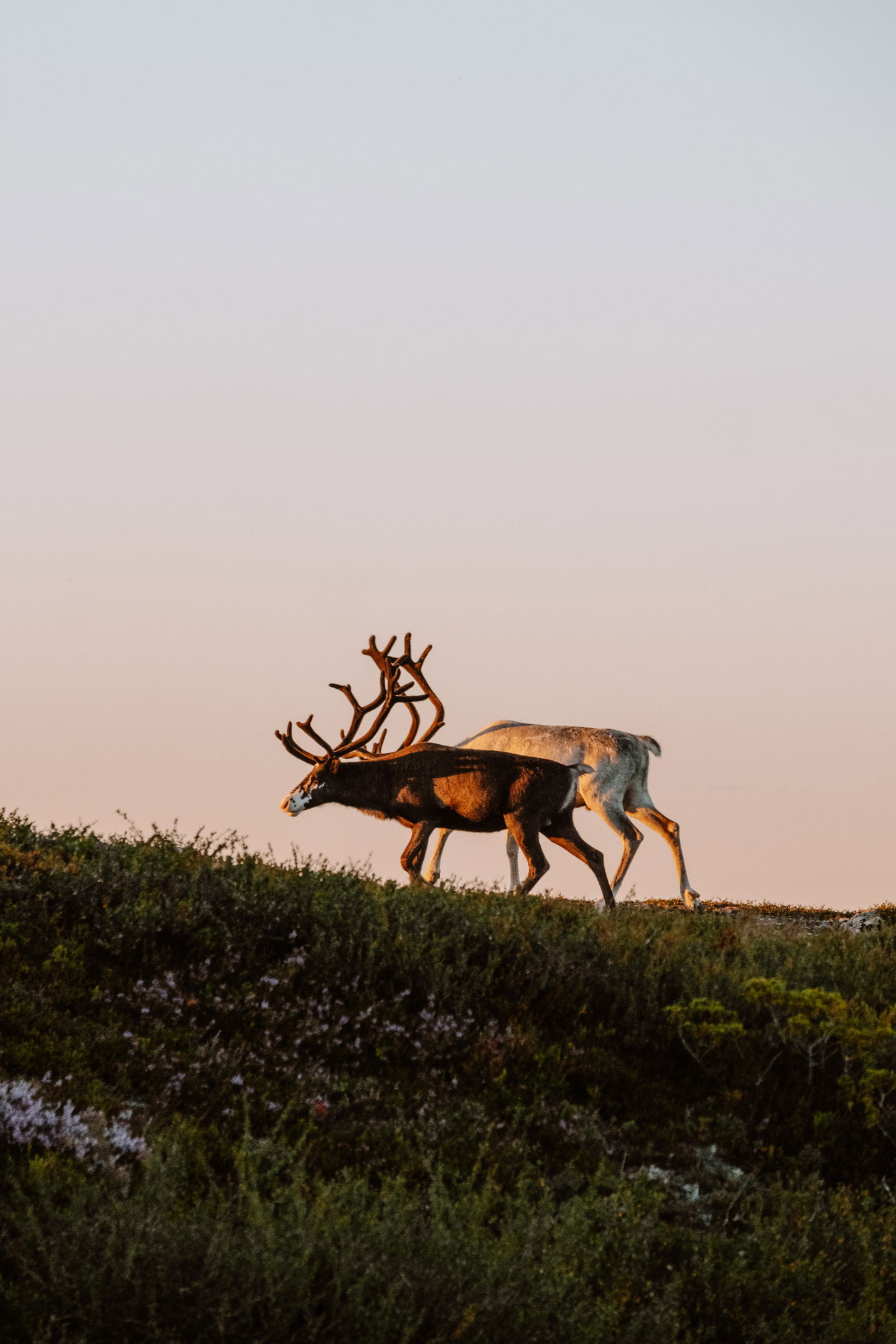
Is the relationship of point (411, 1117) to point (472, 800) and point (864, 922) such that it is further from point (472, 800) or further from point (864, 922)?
point (864, 922)

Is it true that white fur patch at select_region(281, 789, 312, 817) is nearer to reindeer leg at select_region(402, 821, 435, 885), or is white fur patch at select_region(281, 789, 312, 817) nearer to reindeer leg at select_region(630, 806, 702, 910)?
reindeer leg at select_region(402, 821, 435, 885)

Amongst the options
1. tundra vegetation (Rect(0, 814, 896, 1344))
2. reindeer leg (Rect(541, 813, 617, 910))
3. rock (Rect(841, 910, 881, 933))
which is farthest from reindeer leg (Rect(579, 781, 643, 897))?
tundra vegetation (Rect(0, 814, 896, 1344))

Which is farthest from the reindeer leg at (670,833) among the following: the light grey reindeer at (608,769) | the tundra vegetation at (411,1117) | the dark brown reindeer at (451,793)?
the tundra vegetation at (411,1117)

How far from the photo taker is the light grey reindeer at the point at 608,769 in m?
21.0

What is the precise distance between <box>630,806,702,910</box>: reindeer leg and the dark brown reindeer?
5.45 meters

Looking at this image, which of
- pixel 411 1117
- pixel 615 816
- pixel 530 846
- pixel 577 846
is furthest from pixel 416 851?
pixel 411 1117

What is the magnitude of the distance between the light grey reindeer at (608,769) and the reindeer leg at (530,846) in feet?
16.6

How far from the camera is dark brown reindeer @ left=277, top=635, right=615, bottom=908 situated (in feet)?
51.3

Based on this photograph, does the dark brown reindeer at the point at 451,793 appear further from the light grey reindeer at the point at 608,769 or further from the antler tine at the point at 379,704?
the light grey reindeer at the point at 608,769

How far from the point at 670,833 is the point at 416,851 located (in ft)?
24.3

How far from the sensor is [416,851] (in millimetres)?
15539

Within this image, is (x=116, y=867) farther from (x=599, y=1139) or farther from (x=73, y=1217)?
(x=73, y=1217)

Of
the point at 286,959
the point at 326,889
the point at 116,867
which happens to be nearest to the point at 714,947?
the point at 326,889

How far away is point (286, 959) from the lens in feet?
31.1
